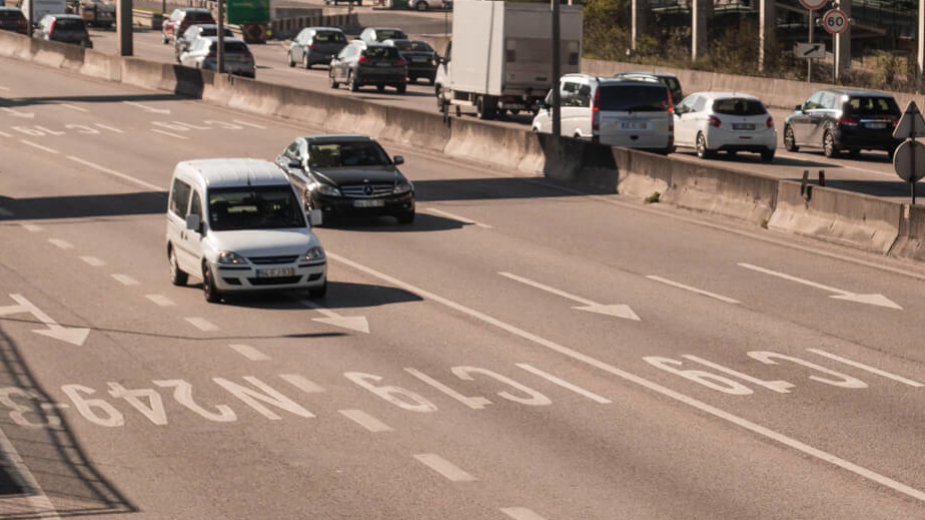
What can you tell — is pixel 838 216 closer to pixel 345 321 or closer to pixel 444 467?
pixel 345 321

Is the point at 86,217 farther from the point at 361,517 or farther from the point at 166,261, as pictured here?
the point at 361,517

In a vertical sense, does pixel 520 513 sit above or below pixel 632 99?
below

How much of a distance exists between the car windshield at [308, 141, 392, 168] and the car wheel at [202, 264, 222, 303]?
8.27 m

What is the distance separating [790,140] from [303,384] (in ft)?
91.6

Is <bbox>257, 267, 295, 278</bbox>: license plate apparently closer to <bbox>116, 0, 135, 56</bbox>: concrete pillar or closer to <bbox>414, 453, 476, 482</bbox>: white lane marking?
<bbox>414, 453, 476, 482</bbox>: white lane marking

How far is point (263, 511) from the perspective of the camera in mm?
12008

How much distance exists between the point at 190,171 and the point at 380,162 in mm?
7164

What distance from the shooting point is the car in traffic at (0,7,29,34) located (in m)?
85.7

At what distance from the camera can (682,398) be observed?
15.9 m

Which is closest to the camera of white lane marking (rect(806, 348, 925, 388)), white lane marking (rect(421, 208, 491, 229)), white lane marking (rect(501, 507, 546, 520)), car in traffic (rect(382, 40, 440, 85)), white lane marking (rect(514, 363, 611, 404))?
white lane marking (rect(501, 507, 546, 520))

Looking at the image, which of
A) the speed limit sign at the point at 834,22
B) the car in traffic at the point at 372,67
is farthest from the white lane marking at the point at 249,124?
the speed limit sign at the point at 834,22

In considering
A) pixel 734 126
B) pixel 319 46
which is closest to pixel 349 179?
pixel 734 126

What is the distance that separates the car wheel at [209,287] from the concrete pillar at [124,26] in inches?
1748

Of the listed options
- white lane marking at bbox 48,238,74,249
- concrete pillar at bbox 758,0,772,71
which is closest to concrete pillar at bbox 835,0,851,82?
concrete pillar at bbox 758,0,772,71
